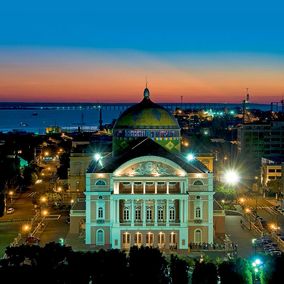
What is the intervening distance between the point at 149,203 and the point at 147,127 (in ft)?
21.5

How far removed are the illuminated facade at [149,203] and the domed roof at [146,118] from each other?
15.6 feet

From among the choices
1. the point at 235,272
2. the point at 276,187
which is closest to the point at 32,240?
the point at 235,272

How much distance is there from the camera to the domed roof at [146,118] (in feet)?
134

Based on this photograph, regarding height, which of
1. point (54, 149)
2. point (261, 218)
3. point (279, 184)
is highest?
point (54, 149)

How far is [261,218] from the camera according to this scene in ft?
140

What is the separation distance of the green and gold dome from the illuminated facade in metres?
4.57

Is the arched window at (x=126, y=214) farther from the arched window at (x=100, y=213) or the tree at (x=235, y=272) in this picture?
the tree at (x=235, y=272)

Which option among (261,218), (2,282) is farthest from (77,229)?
(2,282)

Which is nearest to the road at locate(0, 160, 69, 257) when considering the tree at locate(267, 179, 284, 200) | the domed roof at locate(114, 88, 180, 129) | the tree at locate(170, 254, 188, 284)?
the domed roof at locate(114, 88, 180, 129)

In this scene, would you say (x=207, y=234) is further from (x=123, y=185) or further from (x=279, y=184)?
(x=279, y=184)

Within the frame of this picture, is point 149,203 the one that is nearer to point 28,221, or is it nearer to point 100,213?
point 100,213

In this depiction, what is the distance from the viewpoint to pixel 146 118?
1613 inches

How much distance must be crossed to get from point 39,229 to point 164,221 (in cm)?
837

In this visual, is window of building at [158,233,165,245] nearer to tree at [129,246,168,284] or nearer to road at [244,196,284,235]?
road at [244,196,284,235]
